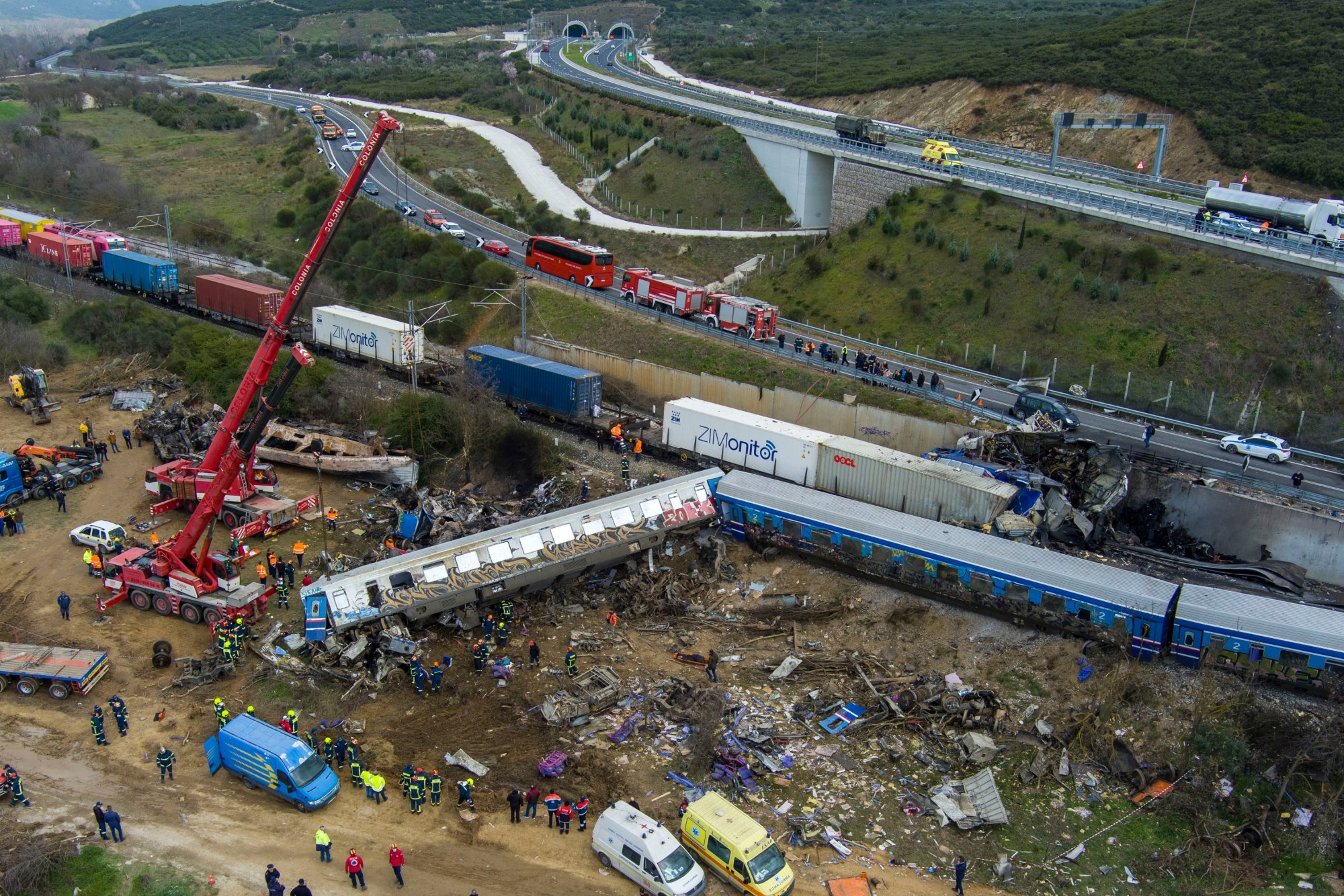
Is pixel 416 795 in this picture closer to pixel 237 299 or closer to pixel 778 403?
pixel 778 403

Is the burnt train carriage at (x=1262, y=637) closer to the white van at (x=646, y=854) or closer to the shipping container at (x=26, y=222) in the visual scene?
the white van at (x=646, y=854)

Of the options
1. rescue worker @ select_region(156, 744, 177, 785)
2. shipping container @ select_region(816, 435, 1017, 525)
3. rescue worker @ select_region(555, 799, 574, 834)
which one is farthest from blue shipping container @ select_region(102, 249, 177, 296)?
rescue worker @ select_region(555, 799, 574, 834)

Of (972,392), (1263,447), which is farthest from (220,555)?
(1263,447)

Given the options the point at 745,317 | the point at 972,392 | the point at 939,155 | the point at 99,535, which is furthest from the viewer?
the point at 939,155

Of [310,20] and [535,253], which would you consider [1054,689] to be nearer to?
[535,253]

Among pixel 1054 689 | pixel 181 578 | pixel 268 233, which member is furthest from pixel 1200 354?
pixel 268 233

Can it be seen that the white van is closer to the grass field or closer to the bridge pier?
the grass field
